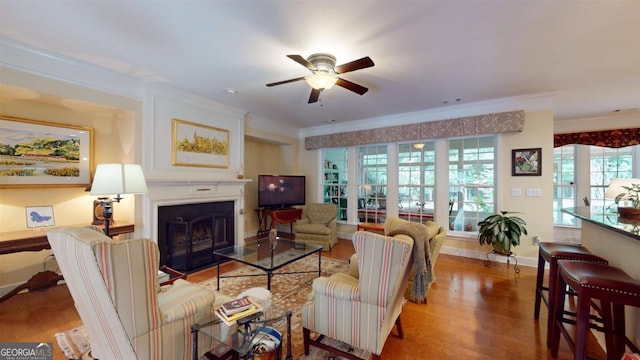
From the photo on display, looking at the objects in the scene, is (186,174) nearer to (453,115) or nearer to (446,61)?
(446,61)

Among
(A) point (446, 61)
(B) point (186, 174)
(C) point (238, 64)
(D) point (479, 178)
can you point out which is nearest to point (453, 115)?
(D) point (479, 178)

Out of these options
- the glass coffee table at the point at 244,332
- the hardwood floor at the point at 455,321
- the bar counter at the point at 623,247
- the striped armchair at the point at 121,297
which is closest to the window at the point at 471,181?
the hardwood floor at the point at 455,321

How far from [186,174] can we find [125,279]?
8.80 feet

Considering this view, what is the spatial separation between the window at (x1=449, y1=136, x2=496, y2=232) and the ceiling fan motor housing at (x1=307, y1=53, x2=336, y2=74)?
9.87 ft

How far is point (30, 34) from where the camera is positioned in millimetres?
2168

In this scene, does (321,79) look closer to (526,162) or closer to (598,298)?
(598,298)

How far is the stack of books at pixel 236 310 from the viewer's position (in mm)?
1462

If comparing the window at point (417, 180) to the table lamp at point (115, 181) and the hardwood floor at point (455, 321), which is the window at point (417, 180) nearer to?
the hardwood floor at point (455, 321)

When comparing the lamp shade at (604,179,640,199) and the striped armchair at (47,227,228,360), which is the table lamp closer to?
the striped armchair at (47,227,228,360)

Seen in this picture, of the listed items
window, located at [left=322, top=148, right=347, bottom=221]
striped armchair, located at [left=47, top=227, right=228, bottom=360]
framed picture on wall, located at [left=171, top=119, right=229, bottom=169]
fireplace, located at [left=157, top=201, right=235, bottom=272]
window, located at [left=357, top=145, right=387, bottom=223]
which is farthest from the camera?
window, located at [left=322, top=148, right=347, bottom=221]

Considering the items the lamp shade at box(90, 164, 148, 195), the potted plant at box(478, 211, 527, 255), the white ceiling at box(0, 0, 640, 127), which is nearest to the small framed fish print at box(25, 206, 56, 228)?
the lamp shade at box(90, 164, 148, 195)

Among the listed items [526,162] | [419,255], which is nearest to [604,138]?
[526,162]

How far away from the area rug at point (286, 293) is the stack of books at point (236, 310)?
172 mm

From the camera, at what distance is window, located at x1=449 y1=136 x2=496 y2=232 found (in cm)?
418
